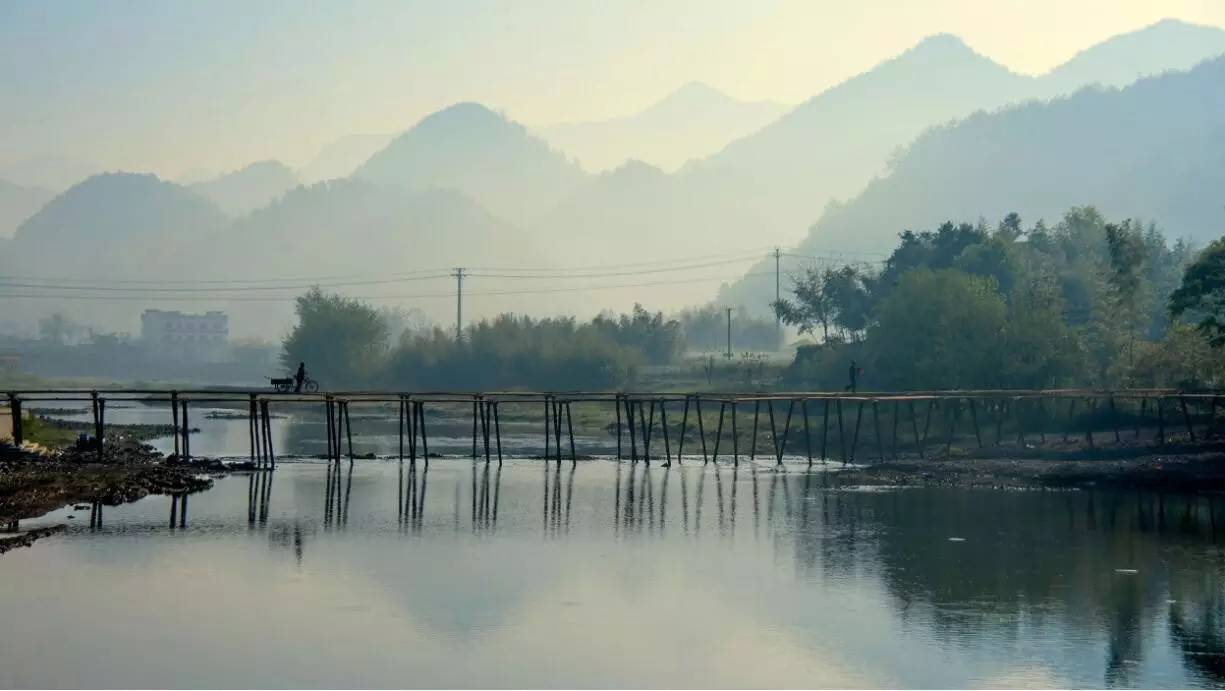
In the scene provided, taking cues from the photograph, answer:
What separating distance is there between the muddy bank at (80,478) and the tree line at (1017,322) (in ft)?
153

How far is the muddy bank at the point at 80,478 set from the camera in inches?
1982

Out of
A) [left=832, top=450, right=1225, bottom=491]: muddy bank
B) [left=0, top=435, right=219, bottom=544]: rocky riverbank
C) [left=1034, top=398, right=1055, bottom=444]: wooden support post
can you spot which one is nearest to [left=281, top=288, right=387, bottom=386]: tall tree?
[left=0, top=435, right=219, bottom=544]: rocky riverbank

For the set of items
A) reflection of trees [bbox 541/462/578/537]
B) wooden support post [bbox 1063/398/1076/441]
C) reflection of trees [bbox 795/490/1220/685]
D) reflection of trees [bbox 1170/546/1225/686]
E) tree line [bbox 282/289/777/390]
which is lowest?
reflection of trees [bbox 1170/546/1225/686]

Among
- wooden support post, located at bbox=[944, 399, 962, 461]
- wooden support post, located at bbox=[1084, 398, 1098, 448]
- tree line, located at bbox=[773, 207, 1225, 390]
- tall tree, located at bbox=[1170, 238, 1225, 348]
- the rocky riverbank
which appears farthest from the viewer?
tree line, located at bbox=[773, 207, 1225, 390]

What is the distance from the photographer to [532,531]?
48844 millimetres

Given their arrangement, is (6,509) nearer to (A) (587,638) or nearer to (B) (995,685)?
(A) (587,638)

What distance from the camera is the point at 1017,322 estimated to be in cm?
9000

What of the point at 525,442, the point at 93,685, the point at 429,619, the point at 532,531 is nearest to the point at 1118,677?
the point at 429,619

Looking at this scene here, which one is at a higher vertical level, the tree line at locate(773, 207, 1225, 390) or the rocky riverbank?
the tree line at locate(773, 207, 1225, 390)

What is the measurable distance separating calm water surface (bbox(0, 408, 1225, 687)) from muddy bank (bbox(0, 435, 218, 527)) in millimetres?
1676

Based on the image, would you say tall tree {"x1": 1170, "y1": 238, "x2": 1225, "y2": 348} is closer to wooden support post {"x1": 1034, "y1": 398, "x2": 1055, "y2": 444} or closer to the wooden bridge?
the wooden bridge

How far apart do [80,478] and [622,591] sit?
2797 cm

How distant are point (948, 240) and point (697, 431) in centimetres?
3440

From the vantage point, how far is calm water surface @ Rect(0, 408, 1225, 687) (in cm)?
3000
